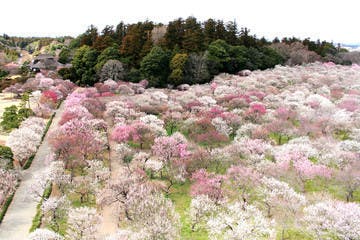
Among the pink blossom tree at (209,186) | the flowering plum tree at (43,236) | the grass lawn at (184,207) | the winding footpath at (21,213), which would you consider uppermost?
the flowering plum tree at (43,236)

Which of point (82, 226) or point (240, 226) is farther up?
point (240, 226)

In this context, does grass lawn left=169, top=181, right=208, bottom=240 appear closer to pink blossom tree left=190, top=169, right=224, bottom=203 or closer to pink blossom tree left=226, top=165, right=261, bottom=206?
pink blossom tree left=190, top=169, right=224, bottom=203

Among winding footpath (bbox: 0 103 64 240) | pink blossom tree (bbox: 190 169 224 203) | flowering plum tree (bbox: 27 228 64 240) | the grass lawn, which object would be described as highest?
flowering plum tree (bbox: 27 228 64 240)

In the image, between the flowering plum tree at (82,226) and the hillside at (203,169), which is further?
the hillside at (203,169)

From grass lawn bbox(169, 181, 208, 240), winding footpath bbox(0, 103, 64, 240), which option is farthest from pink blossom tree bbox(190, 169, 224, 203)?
winding footpath bbox(0, 103, 64, 240)

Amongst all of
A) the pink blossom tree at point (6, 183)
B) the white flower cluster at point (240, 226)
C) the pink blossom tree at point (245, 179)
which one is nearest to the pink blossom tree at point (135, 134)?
the pink blossom tree at point (245, 179)

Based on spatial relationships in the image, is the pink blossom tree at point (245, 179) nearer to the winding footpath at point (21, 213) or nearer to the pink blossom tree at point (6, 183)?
the winding footpath at point (21, 213)

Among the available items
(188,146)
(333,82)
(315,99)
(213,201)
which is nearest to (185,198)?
(213,201)

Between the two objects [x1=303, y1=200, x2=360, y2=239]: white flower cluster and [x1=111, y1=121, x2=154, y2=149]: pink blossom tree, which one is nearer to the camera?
[x1=303, y1=200, x2=360, y2=239]: white flower cluster

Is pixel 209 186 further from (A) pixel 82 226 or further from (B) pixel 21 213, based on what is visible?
(B) pixel 21 213

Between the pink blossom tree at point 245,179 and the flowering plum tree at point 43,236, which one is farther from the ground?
the flowering plum tree at point 43,236

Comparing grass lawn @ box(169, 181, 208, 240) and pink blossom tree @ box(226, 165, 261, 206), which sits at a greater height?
pink blossom tree @ box(226, 165, 261, 206)

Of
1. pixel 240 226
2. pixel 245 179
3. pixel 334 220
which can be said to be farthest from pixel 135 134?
pixel 334 220

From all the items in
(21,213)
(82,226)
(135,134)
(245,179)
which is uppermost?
(135,134)
